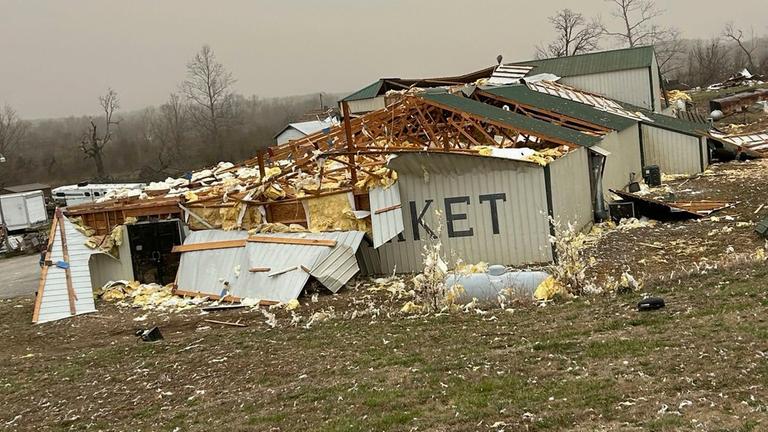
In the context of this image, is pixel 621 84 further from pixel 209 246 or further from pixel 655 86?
pixel 209 246

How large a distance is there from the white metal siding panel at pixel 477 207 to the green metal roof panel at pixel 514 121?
2.96 m

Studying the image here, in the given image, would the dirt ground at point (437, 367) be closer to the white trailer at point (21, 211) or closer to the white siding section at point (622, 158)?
the white siding section at point (622, 158)

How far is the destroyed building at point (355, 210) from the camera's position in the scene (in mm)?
15750

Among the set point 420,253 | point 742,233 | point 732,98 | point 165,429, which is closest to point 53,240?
point 420,253

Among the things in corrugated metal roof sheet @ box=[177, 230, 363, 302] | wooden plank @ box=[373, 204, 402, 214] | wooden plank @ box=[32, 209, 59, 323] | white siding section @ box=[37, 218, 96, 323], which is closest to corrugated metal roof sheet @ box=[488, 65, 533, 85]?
wooden plank @ box=[373, 204, 402, 214]

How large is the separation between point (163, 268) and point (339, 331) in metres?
9.37

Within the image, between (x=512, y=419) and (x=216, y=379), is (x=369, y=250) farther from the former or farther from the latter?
(x=512, y=419)

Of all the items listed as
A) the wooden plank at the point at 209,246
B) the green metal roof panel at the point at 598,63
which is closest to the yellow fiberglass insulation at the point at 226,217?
A: the wooden plank at the point at 209,246

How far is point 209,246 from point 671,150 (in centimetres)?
2000

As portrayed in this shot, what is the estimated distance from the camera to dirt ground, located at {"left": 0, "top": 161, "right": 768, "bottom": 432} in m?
5.88

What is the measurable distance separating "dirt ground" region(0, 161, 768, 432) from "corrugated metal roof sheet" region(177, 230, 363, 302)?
1.11 metres

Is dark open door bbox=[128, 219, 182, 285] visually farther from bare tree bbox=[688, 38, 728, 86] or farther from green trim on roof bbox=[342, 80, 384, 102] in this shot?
bare tree bbox=[688, 38, 728, 86]

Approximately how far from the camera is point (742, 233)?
15.4m

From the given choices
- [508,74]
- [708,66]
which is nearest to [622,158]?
[508,74]
